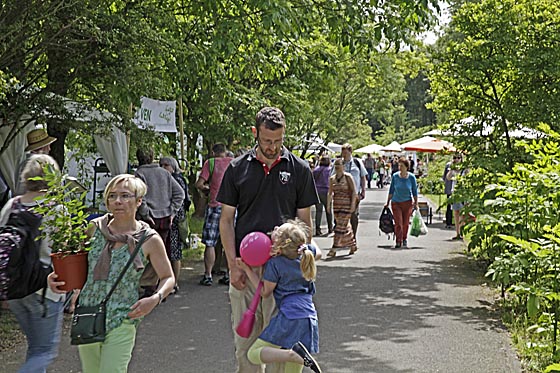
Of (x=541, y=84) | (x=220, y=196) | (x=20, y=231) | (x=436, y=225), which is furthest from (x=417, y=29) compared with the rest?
(x=436, y=225)

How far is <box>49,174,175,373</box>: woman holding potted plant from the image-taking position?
193 inches

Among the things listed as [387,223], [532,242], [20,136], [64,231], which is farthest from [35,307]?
[387,223]

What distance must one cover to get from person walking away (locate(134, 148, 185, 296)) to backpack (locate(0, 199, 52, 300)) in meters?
4.90

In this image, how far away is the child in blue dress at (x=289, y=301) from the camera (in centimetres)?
536

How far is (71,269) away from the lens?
5.02 metres

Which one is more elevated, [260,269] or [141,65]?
[141,65]

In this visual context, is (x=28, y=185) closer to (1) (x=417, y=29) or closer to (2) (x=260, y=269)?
(2) (x=260, y=269)

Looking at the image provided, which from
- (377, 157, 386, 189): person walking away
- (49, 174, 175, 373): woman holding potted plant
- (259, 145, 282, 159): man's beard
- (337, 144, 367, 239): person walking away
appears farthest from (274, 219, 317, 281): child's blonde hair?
(377, 157, 386, 189): person walking away

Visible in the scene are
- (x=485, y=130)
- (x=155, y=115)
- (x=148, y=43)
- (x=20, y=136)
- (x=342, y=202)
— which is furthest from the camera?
(x=342, y=202)

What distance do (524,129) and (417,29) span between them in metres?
2.32

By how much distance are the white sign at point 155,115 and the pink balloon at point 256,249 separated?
20.0 ft

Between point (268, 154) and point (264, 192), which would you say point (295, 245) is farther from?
point (268, 154)

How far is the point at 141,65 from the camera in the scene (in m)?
10.0

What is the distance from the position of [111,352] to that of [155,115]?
25.6ft
